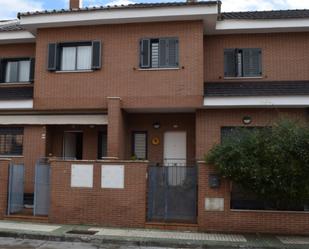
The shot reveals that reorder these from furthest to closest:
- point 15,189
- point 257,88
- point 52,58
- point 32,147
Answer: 1. point 32,147
2. point 52,58
3. point 257,88
4. point 15,189

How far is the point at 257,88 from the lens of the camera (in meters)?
16.0

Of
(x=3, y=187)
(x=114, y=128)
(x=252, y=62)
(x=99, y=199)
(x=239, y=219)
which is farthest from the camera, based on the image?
(x=252, y=62)

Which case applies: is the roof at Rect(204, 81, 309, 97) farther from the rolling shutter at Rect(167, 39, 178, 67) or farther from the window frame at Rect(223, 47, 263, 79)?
the rolling shutter at Rect(167, 39, 178, 67)

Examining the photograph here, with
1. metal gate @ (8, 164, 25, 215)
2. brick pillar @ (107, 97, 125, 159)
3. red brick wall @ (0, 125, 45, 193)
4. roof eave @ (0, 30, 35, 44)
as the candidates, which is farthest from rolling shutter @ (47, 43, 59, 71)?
metal gate @ (8, 164, 25, 215)

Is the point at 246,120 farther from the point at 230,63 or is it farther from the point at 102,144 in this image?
the point at 102,144

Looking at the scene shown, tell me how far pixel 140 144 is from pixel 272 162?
7.13m

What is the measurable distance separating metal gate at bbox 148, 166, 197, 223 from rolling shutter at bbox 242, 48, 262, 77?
19.6ft

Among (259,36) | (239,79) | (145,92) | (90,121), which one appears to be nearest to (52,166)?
(90,121)

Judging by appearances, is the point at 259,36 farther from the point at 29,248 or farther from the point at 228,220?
the point at 29,248

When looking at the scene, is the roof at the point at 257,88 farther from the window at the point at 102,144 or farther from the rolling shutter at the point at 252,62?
the window at the point at 102,144

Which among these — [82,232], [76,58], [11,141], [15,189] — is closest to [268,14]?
[76,58]

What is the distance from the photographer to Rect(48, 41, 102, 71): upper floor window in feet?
53.7

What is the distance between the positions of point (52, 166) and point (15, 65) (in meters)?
7.01

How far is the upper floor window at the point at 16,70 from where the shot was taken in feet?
61.5
